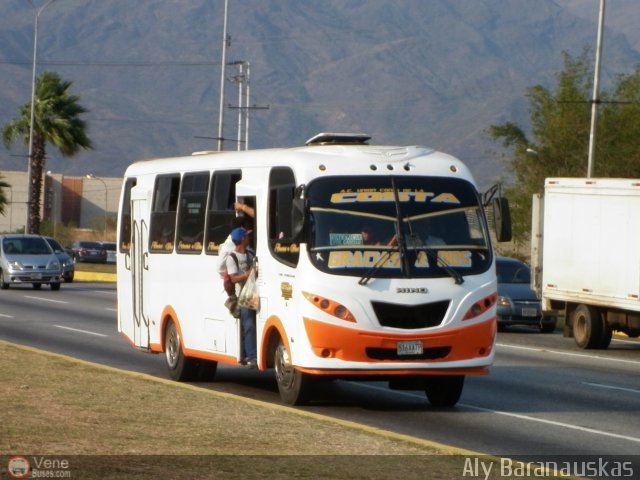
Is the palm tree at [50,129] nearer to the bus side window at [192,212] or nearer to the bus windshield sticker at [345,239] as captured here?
the bus side window at [192,212]

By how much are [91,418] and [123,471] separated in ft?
9.24

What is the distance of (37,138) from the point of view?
227 feet

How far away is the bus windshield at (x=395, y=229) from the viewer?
48.9 feet

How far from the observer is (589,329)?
26.1 meters

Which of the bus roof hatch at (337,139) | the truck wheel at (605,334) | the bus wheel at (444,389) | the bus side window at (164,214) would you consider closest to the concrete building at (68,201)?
the truck wheel at (605,334)

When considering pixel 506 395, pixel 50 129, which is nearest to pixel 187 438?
pixel 506 395

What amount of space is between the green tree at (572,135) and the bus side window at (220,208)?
43726mm

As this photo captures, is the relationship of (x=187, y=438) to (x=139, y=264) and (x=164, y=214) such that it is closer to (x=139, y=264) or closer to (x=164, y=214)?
(x=164, y=214)

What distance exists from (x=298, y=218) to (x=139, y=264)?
506 centimetres

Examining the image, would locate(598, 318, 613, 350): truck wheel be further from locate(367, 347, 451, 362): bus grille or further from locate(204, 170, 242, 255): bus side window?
locate(367, 347, 451, 362): bus grille

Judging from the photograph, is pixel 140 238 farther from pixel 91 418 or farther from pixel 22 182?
pixel 22 182

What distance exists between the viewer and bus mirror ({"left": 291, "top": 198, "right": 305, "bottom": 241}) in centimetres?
1479

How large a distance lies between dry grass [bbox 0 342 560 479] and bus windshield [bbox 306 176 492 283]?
1.79 m

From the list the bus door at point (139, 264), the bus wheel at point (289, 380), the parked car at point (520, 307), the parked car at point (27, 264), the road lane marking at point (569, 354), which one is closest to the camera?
the bus wheel at point (289, 380)
